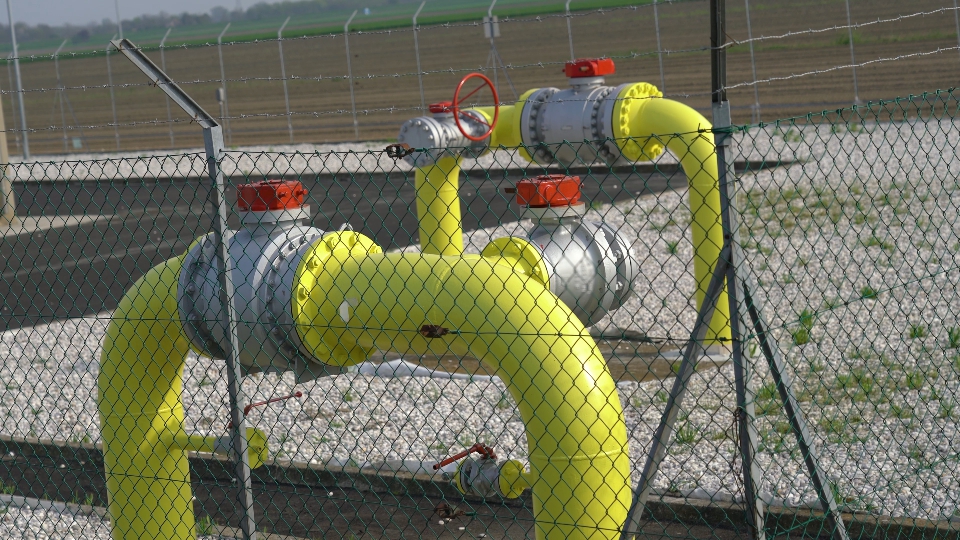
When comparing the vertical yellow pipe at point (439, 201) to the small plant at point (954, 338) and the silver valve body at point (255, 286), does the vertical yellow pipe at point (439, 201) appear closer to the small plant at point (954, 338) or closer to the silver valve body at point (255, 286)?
the small plant at point (954, 338)

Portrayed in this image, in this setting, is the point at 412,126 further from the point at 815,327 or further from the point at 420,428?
the point at 815,327

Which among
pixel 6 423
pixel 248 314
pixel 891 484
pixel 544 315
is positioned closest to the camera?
pixel 544 315

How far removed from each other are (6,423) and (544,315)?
4.54 metres

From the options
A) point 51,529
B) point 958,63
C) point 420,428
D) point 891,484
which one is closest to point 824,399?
point 891,484

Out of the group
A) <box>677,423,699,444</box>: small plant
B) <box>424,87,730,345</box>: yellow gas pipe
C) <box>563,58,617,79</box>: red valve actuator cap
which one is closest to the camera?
<box>677,423,699,444</box>: small plant

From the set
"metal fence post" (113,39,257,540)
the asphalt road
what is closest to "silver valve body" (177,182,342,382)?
"metal fence post" (113,39,257,540)

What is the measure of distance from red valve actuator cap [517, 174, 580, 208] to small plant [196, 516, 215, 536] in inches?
79.0

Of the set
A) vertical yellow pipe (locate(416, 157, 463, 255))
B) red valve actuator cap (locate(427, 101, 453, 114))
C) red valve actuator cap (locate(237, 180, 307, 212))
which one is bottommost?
vertical yellow pipe (locate(416, 157, 463, 255))

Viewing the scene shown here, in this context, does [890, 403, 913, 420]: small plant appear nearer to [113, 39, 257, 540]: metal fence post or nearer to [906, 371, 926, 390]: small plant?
[906, 371, 926, 390]: small plant

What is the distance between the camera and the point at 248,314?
13.5 ft

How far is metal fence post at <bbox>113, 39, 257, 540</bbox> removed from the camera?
3.84 m

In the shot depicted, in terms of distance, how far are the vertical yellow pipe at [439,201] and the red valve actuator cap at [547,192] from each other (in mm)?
2933

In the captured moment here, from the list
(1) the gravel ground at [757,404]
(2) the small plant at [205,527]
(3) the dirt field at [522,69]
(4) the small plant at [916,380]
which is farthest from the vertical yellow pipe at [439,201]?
(3) the dirt field at [522,69]

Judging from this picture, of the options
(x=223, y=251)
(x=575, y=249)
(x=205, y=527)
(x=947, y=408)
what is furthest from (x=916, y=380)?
(x=223, y=251)
